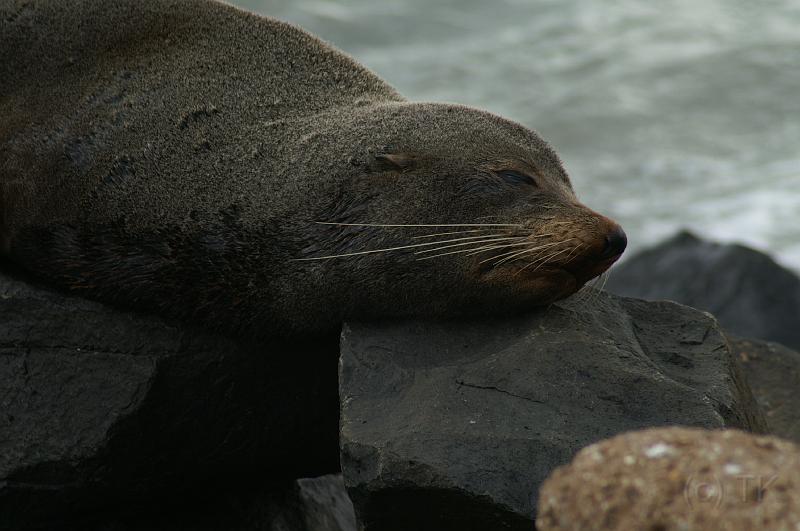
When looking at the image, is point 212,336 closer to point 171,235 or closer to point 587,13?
point 171,235

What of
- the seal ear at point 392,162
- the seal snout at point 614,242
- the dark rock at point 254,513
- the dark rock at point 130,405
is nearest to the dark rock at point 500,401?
the seal snout at point 614,242

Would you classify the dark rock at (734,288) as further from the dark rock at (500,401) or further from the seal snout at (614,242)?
the seal snout at (614,242)

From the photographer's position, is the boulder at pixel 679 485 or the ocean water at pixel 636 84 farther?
the ocean water at pixel 636 84

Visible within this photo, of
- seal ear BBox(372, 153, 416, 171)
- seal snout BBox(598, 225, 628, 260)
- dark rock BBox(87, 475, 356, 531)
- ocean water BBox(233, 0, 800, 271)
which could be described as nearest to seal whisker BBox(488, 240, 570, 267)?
seal snout BBox(598, 225, 628, 260)

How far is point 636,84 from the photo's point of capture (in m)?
18.9

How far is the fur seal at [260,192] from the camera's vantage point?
487cm

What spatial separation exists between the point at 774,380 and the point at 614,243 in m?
3.03

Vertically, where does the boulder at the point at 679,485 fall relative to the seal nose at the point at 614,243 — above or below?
above

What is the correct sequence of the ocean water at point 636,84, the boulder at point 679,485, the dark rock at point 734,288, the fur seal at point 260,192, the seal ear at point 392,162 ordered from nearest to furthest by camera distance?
the boulder at point 679,485 < the fur seal at point 260,192 < the seal ear at point 392,162 < the dark rock at point 734,288 < the ocean water at point 636,84

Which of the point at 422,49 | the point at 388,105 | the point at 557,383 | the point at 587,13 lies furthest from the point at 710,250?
the point at 587,13

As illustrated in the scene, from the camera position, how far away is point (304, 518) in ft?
18.9

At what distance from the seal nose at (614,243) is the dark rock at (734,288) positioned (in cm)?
494

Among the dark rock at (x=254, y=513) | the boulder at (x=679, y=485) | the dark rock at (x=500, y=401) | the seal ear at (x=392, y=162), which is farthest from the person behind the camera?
the dark rock at (x=254, y=513)

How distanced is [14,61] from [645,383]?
3.34 m
